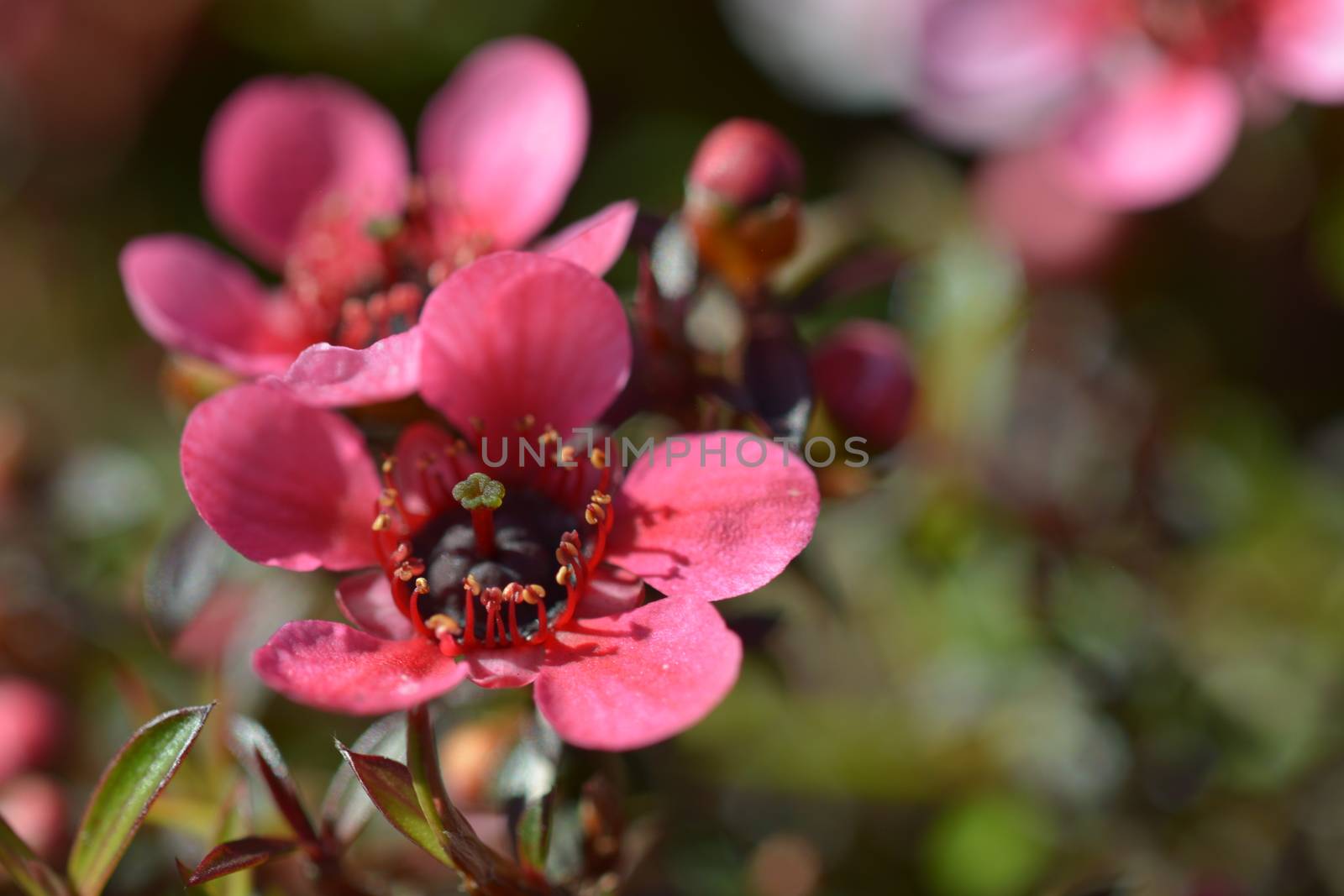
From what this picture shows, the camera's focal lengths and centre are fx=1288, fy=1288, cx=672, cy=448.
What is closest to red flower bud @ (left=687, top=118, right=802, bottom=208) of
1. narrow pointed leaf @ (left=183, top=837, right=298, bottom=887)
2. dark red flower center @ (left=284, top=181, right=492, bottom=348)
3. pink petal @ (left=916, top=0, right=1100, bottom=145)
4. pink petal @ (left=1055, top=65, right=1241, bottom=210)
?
dark red flower center @ (left=284, top=181, right=492, bottom=348)

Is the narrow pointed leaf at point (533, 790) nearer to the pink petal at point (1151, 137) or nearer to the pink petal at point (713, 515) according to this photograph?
the pink petal at point (713, 515)

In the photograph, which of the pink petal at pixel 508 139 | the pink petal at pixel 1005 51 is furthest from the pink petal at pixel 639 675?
the pink petal at pixel 1005 51

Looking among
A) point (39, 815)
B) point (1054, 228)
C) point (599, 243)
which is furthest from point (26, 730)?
point (1054, 228)

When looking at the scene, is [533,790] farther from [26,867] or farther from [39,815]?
[39,815]

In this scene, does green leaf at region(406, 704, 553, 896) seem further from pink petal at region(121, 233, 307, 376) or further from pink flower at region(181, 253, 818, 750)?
pink petal at region(121, 233, 307, 376)

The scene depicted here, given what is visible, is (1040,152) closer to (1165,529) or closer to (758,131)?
(1165,529)

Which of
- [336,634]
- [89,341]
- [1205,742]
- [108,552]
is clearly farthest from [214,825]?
[89,341]
